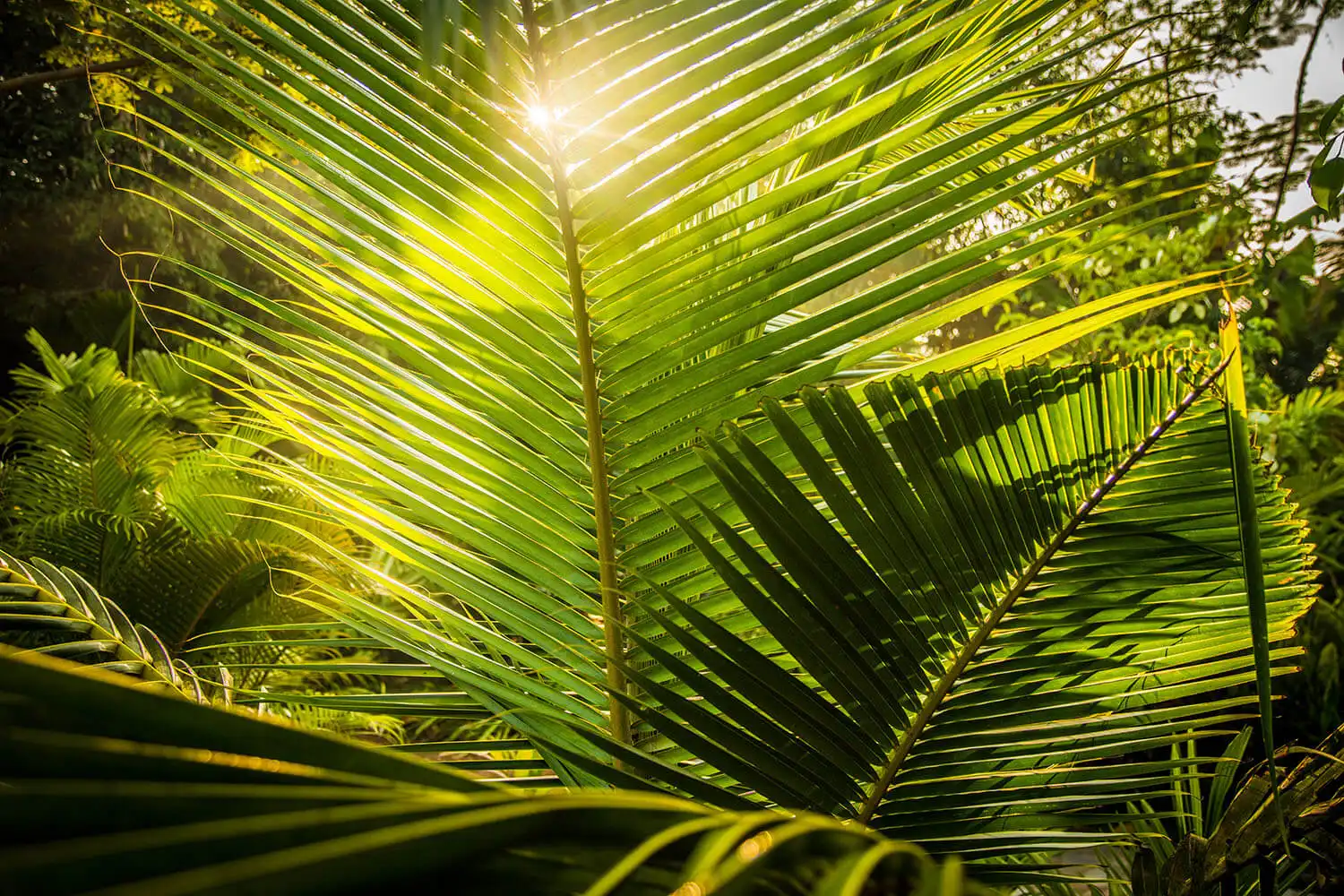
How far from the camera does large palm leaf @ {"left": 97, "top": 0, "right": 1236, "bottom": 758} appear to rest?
67 cm

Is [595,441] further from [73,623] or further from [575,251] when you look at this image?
[73,623]

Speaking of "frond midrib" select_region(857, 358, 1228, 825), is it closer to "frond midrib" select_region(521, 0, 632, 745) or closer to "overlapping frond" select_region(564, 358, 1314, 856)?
"overlapping frond" select_region(564, 358, 1314, 856)

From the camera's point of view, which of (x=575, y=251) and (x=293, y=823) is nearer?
(x=293, y=823)

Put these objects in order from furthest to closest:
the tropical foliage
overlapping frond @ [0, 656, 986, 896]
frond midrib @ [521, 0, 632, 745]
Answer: the tropical foliage → frond midrib @ [521, 0, 632, 745] → overlapping frond @ [0, 656, 986, 896]

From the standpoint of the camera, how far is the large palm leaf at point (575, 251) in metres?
0.67

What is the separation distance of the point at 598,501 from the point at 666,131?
37 centimetres

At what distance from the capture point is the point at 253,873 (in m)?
0.21

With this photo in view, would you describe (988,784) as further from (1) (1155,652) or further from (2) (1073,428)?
(2) (1073,428)

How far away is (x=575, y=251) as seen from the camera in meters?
0.75

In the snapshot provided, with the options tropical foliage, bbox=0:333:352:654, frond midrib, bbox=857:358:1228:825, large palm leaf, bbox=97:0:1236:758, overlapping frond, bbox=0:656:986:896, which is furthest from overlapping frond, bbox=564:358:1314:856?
tropical foliage, bbox=0:333:352:654

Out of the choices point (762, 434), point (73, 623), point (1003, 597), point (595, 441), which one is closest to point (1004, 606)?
point (1003, 597)

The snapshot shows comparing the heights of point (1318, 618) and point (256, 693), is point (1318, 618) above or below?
above

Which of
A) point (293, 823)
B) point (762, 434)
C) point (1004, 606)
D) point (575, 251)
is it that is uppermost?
point (575, 251)

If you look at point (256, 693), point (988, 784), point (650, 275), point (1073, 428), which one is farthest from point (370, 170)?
point (988, 784)
